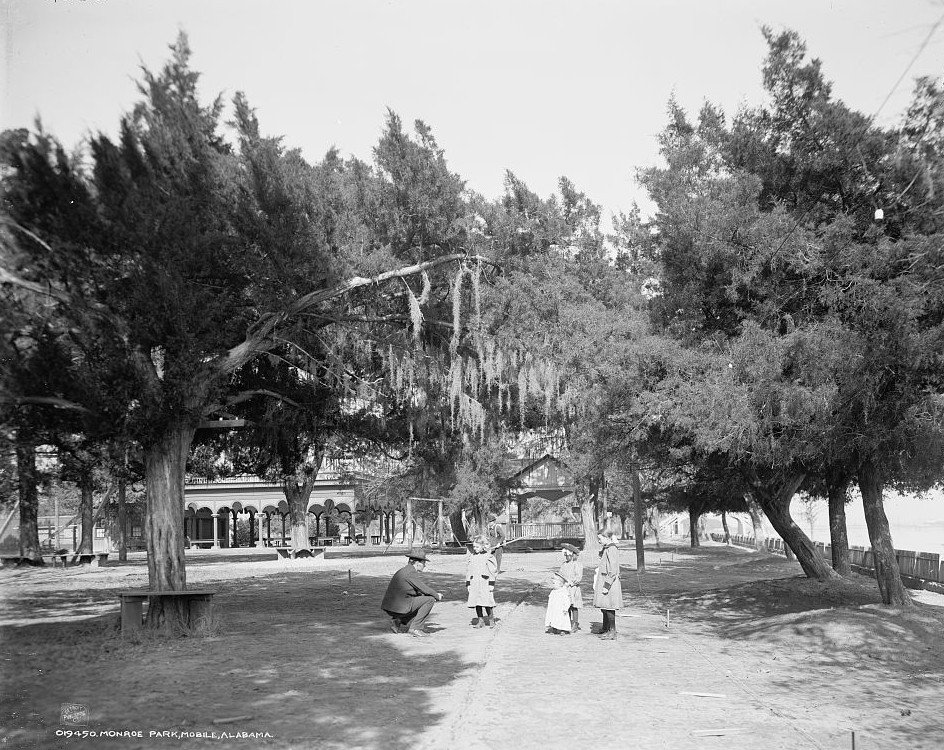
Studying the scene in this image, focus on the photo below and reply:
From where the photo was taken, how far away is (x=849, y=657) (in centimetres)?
1206

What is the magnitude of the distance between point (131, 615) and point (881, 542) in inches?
485

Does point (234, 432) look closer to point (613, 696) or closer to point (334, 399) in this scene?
point (334, 399)

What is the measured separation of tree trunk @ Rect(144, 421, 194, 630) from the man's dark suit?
10.8 feet

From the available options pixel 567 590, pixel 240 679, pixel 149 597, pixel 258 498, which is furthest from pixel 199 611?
pixel 258 498

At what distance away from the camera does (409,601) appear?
1466 centimetres

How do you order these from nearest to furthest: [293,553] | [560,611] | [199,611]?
[199,611], [560,611], [293,553]

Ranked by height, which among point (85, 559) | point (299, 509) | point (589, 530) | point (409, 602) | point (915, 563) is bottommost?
point (915, 563)

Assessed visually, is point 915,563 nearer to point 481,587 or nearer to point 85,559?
point 481,587

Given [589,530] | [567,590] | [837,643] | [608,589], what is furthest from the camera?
[589,530]

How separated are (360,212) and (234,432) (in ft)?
17.5

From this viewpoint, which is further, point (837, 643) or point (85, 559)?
point (85, 559)

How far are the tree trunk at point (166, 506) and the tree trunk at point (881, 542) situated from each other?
11312mm

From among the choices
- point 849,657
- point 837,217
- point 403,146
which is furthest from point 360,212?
point 849,657

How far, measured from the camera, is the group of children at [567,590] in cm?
1415
